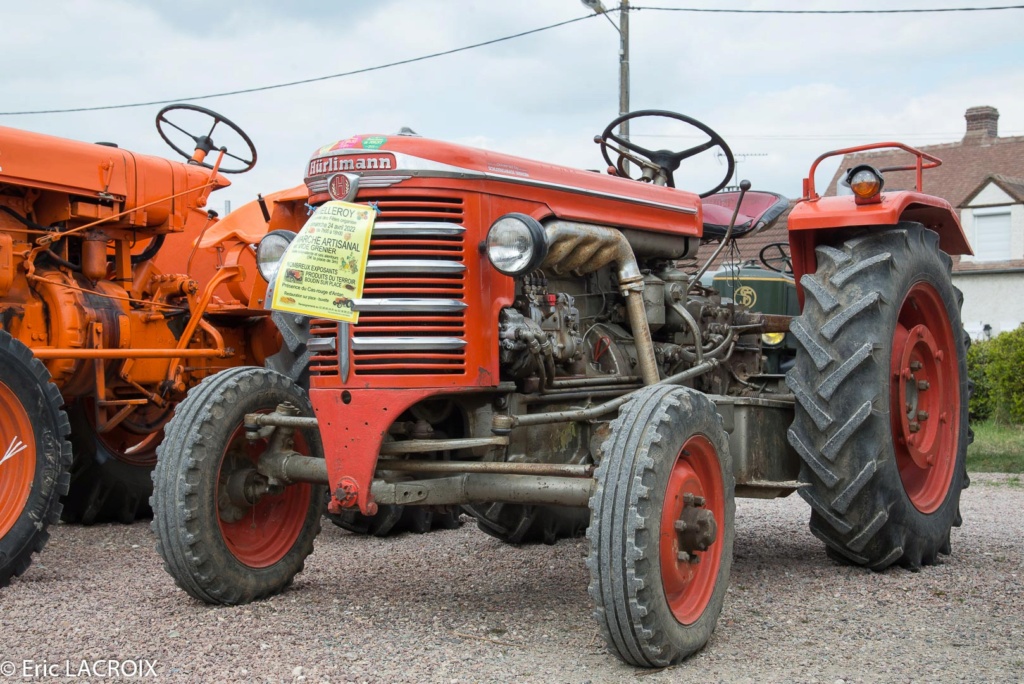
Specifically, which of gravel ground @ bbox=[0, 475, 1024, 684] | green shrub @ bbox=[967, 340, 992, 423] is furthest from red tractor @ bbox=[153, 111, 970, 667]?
green shrub @ bbox=[967, 340, 992, 423]

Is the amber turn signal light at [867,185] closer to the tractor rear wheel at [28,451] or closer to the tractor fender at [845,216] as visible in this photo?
the tractor fender at [845,216]

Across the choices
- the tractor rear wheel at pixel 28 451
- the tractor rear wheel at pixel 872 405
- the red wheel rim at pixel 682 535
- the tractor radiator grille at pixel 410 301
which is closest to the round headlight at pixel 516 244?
the tractor radiator grille at pixel 410 301

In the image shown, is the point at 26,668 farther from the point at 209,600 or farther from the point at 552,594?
the point at 552,594

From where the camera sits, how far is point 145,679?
3338 millimetres

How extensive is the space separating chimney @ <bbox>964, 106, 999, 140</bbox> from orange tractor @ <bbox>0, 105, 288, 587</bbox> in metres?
22.4

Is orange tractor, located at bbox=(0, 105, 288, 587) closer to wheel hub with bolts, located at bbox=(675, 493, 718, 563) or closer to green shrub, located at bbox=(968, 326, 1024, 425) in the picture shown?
wheel hub with bolts, located at bbox=(675, 493, 718, 563)

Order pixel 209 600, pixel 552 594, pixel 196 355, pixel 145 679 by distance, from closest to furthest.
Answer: pixel 145 679 → pixel 209 600 → pixel 552 594 → pixel 196 355

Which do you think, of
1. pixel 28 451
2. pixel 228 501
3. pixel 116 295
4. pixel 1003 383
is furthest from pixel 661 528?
pixel 1003 383

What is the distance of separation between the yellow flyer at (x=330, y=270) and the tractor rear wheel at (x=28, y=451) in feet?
5.27

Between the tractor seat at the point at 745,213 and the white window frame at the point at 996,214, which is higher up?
the white window frame at the point at 996,214

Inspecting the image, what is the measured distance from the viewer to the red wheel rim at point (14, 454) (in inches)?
184

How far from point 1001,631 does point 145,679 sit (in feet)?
9.27

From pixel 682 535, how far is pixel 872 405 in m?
1.36

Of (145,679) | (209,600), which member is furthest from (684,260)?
(145,679)
